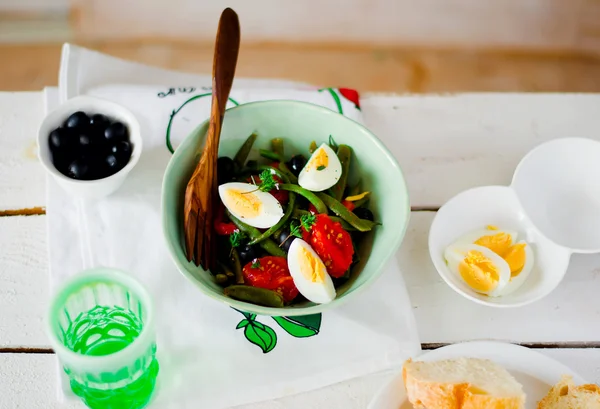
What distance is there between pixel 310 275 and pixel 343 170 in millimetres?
248

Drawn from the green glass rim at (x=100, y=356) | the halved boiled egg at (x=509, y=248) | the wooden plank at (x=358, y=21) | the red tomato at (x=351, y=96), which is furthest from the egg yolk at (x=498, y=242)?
the wooden plank at (x=358, y=21)

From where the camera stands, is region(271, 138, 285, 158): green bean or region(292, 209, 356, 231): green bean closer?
region(292, 209, 356, 231): green bean

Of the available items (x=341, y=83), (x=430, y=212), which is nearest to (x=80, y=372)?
(x=430, y=212)

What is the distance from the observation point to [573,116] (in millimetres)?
1552

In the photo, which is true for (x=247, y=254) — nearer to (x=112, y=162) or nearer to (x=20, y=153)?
(x=112, y=162)

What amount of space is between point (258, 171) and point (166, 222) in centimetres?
22

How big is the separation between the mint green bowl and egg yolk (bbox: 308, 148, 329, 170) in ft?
0.25

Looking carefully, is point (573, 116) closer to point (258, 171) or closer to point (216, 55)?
point (258, 171)

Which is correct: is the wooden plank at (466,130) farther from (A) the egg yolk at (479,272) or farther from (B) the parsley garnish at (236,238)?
(B) the parsley garnish at (236,238)

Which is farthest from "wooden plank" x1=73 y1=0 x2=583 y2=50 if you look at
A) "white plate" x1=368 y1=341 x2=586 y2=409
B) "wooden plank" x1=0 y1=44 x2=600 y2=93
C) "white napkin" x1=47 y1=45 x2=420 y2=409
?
"white plate" x1=368 y1=341 x2=586 y2=409

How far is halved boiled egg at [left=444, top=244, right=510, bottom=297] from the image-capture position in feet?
3.90

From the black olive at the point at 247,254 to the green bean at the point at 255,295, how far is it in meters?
0.07

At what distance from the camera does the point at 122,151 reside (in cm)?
128

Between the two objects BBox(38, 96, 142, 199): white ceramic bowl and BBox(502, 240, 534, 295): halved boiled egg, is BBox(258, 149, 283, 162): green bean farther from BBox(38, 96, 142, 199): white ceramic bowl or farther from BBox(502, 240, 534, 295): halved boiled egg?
BBox(502, 240, 534, 295): halved boiled egg
